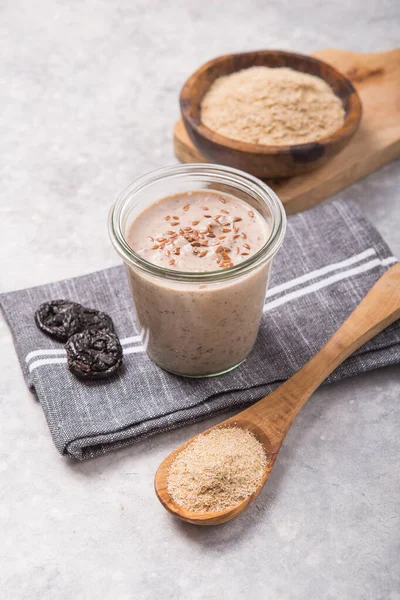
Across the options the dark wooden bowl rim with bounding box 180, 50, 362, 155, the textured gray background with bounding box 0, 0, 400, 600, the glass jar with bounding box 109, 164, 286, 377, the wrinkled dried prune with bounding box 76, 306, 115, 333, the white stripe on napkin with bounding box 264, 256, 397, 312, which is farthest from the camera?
the dark wooden bowl rim with bounding box 180, 50, 362, 155

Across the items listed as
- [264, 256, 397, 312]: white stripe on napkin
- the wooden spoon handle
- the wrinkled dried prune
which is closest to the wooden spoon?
the wooden spoon handle

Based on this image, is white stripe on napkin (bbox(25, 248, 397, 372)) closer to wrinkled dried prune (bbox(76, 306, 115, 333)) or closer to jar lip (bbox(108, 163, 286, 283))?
wrinkled dried prune (bbox(76, 306, 115, 333))

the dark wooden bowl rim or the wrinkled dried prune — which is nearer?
the wrinkled dried prune

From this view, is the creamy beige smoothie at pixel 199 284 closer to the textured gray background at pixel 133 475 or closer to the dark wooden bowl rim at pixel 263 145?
the textured gray background at pixel 133 475

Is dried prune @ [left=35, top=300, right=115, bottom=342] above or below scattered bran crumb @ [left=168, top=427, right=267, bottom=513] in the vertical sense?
below

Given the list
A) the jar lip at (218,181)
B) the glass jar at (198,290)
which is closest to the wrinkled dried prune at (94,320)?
the glass jar at (198,290)

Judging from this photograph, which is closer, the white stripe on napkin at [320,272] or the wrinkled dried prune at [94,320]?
the wrinkled dried prune at [94,320]
